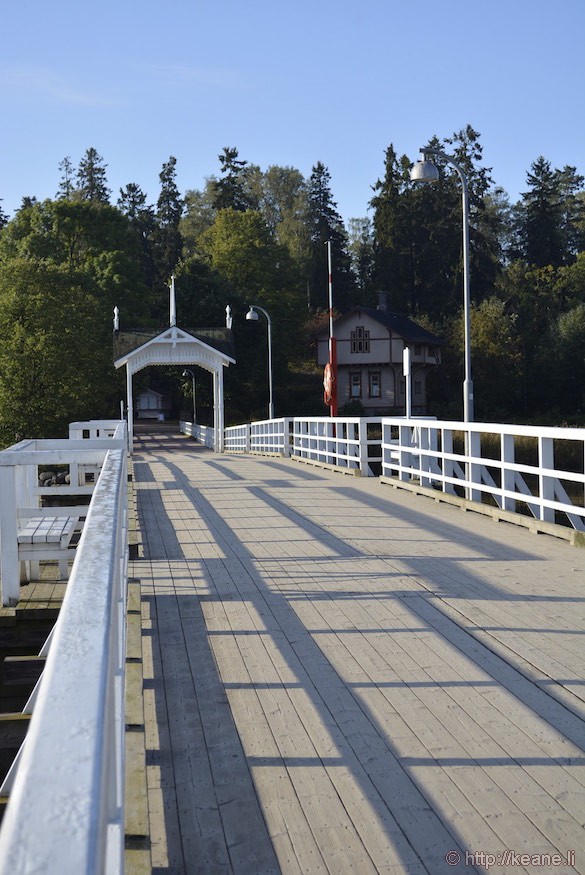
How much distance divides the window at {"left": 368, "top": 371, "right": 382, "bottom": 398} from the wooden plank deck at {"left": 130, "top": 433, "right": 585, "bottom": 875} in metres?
59.3

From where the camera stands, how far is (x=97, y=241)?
7512cm

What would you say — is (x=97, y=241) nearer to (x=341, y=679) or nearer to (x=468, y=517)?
(x=468, y=517)

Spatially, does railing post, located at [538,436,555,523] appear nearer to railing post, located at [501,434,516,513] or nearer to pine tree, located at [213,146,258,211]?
railing post, located at [501,434,516,513]

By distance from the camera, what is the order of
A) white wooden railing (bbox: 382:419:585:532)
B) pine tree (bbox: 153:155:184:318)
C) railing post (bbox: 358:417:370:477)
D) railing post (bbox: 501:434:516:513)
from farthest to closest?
pine tree (bbox: 153:155:184:318) < railing post (bbox: 358:417:370:477) < railing post (bbox: 501:434:516:513) < white wooden railing (bbox: 382:419:585:532)

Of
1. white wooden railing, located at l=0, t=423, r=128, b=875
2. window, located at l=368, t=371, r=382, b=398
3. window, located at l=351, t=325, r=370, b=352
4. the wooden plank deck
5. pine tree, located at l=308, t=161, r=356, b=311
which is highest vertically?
pine tree, located at l=308, t=161, r=356, b=311

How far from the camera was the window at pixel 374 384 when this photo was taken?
6931 cm

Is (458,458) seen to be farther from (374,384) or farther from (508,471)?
(374,384)

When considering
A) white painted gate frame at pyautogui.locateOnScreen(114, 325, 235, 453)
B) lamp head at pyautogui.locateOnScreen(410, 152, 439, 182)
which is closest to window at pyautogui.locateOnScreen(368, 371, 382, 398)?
white painted gate frame at pyautogui.locateOnScreen(114, 325, 235, 453)

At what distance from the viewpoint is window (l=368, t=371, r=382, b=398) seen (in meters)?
69.3

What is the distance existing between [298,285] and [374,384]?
1249cm

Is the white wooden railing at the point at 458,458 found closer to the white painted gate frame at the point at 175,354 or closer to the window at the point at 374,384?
the white painted gate frame at the point at 175,354

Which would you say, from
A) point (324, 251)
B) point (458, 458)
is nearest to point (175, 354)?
point (458, 458)

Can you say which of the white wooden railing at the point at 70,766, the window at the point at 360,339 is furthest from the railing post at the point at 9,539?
the window at the point at 360,339

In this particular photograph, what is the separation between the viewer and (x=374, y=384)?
2739 inches
